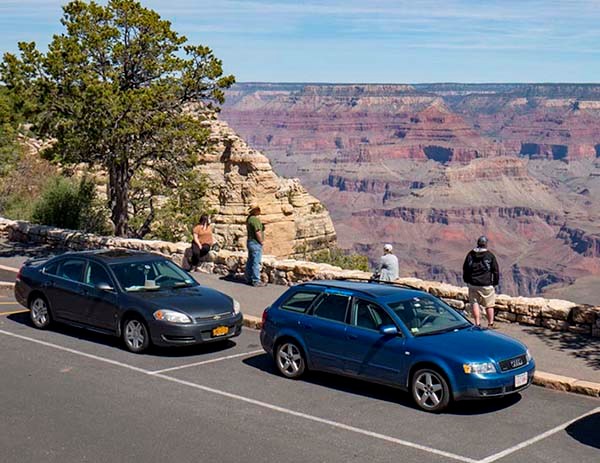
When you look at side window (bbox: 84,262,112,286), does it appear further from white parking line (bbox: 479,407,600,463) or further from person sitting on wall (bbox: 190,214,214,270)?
white parking line (bbox: 479,407,600,463)

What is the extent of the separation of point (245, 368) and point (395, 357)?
99.2 inches

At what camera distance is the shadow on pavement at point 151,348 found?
12.7 meters

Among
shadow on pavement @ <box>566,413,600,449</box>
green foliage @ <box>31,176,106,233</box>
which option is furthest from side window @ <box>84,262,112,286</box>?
green foliage @ <box>31,176,106,233</box>

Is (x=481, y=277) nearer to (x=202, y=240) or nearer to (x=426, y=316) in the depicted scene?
(x=426, y=316)

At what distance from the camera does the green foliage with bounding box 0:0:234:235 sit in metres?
20.6

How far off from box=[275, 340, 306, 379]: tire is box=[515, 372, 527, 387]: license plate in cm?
266

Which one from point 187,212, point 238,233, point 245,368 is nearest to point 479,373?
point 245,368

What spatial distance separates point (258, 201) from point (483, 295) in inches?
1112

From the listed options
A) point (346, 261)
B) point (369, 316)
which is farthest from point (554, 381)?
point (346, 261)

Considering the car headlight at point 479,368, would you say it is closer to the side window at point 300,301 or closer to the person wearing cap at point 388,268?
the side window at point 300,301

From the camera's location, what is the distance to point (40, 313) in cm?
1390

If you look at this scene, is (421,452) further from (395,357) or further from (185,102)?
(185,102)

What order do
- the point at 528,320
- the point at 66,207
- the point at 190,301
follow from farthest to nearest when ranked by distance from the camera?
1. the point at 66,207
2. the point at 528,320
3. the point at 190,301

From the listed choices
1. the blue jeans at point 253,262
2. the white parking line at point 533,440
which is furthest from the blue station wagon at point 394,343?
the blue jeans at point 253,262
